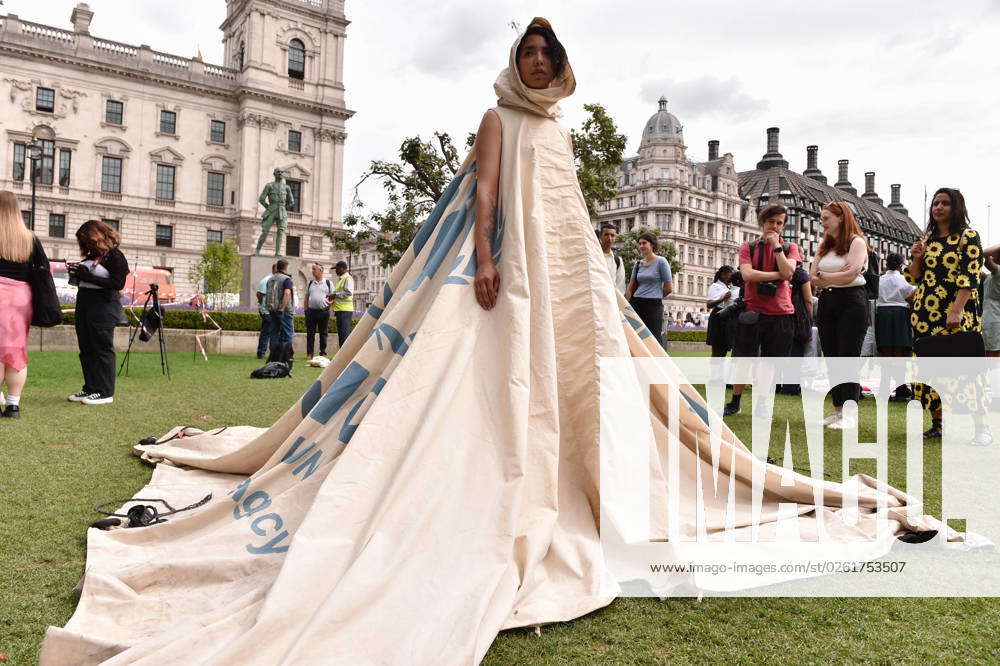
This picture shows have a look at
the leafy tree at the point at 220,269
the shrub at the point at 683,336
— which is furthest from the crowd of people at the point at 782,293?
the leafy tree at the point at 220,269

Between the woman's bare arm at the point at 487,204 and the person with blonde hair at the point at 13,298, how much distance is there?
4.50 meters

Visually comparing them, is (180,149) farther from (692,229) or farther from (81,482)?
(692,229)

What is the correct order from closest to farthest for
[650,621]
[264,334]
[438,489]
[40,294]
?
[650,621], [438,489], [40,294], [264,334]

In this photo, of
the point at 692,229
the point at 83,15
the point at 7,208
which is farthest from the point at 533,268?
the point at 692,229

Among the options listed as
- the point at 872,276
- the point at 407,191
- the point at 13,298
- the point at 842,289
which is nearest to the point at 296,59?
the point at 407,191

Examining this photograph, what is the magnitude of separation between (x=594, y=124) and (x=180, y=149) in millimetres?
36991

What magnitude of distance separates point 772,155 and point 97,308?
108 metres

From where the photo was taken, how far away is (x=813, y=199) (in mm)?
93438

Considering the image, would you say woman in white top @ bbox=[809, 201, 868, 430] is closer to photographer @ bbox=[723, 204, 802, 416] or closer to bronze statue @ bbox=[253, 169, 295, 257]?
photographer @ bbox=[723, 204, 802, 416]

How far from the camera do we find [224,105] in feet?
158

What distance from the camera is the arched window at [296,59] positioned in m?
48.9

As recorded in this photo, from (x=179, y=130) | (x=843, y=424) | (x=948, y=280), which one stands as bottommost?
(x=843, y=424)

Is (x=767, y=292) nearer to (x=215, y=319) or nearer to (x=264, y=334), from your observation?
(x=264, y=334)

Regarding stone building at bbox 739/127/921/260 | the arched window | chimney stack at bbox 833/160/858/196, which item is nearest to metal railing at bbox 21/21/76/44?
the arched window
